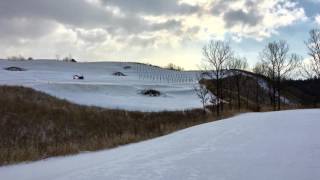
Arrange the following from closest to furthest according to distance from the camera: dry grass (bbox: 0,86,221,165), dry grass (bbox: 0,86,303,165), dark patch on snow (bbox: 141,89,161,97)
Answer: dry grass (bbox: 0,86,303,165)
dry grass (bbox: 0,86,221,165)
dark patch on snow (bbox: 141,89,161,97)

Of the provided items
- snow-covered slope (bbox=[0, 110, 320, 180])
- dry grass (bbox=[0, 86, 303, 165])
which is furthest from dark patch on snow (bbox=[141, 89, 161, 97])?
snow-covered slope (bbox=[0, 110, 320, 180])

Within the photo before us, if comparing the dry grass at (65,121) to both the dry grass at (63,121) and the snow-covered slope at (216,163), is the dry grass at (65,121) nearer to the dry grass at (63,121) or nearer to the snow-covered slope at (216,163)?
the dry grass at (63,121)

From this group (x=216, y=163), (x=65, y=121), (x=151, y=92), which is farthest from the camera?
(x=151, y=92)

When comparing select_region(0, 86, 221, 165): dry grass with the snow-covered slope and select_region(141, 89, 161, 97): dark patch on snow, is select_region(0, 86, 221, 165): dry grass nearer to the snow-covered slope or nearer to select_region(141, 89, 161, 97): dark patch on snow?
the snow-covered slope

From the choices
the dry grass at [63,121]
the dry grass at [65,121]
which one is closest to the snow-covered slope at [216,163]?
the dry grass at [65,121]

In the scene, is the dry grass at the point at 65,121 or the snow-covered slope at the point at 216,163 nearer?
the snow-covered slope at the point at 216,163

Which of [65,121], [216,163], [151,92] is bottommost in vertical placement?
[65,121]

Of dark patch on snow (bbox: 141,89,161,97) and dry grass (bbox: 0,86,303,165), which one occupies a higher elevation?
dark patch on snow (bbox: 141,89,161,97)

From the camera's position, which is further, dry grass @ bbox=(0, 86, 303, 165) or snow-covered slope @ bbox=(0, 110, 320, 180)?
dry grass @ bbox=(0, 86, 303, 165)

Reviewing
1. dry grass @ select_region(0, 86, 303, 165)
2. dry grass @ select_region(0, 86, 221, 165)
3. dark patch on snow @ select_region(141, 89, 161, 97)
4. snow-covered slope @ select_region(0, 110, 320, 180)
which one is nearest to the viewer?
snow-covered slope @ select_region(0, 110, 320, 180)

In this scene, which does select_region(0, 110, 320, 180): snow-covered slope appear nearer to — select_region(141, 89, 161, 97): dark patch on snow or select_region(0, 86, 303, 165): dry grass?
select_region(0, 86, 303, 165): dry grass

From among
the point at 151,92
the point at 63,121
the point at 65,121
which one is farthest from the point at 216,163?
the point at 151,92

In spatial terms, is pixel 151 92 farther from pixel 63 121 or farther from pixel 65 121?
pixel 63 121

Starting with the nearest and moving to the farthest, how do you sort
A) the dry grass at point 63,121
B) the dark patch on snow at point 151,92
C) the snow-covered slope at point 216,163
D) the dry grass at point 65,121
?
the snow-covered slope at point 216,163 < the dry grass at point 65,121 < the dry grass at point 63,121 < the dark patch on snow at point 151,92
